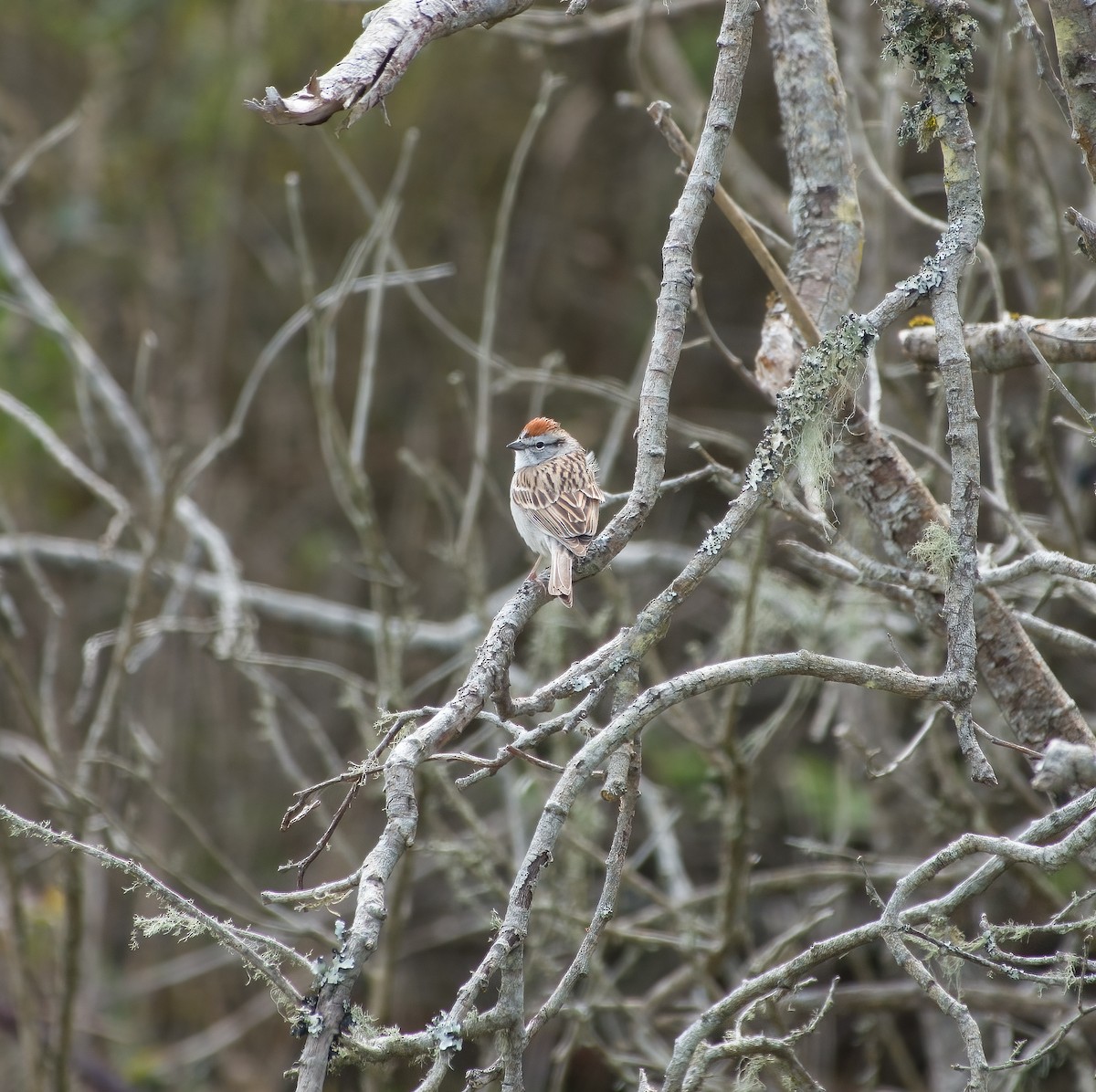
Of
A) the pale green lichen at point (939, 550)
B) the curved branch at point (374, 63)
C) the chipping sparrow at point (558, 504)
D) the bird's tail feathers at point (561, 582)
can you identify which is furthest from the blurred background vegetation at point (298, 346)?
the curved branch at point (374, 63)

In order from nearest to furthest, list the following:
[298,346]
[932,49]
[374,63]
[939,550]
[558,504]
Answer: [374,63] < [939,550] < [932,49] < [558,504] < [298,346]

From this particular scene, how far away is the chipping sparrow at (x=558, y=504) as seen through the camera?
10.6ft

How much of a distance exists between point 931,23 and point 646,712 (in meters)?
1.56

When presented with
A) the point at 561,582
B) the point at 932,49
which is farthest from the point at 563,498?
the point at 932,49

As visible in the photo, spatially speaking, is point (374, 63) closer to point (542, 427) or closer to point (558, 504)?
point (558, 504)

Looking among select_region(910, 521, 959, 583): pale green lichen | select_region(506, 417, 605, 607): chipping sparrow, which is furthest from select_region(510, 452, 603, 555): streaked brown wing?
select_region(910, 521, 959, 583): pale green lichen

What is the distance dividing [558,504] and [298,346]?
5.89 metres

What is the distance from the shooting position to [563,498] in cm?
372

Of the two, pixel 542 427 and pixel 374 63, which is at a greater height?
pixel 374 63

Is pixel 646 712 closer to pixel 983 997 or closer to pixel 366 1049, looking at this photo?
pixel 366 1049

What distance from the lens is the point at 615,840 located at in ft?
6.92

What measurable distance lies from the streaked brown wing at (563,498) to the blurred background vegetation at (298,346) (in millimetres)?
2424

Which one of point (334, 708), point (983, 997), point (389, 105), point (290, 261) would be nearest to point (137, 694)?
point (334, 708)

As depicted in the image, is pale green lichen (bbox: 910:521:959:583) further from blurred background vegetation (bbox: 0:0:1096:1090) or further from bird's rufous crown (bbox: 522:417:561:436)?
blurred background vegetation (bbox: 0:0:1096:1090)
